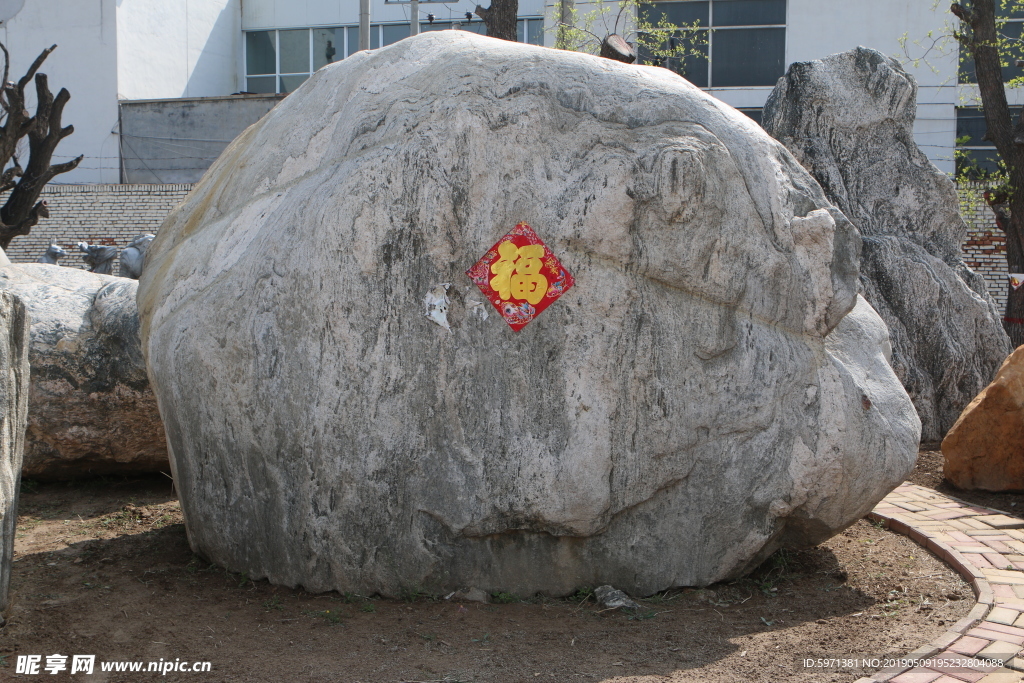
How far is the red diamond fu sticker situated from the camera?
133 inches

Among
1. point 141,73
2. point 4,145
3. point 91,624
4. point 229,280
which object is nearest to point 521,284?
point 229,280

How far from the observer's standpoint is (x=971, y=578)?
3.76 meters

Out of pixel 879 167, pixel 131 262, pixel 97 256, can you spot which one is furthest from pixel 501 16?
pixel 97 256

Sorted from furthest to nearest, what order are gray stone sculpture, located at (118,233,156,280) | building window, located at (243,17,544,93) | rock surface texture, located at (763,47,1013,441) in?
building window, located at (243,17,544,93) → gray stone sculpture, located at (118,233,156,280) → rock surface texture, located at (763,47,1013,441)

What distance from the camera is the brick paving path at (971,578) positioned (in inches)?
115

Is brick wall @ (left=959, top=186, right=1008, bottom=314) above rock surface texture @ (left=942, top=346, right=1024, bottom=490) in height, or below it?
above

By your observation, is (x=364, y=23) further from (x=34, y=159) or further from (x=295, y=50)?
(x=295, y=50)

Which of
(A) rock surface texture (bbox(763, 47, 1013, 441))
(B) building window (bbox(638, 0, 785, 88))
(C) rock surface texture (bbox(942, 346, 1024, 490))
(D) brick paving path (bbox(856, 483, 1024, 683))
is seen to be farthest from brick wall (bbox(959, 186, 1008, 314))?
(D) brick paving path (bbox(856, 483, 1024, 683))

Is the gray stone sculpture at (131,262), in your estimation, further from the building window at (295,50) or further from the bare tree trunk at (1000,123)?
the building window at (295,50)

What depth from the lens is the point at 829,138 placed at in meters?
7.11

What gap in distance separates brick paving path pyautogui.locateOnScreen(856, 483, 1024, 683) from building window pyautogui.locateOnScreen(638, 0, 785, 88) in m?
12.5

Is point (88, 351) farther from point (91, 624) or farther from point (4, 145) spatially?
point (4, 145)

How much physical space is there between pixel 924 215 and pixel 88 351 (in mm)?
5974

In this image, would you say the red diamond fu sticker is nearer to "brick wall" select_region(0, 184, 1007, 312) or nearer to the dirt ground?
the dirt ground
